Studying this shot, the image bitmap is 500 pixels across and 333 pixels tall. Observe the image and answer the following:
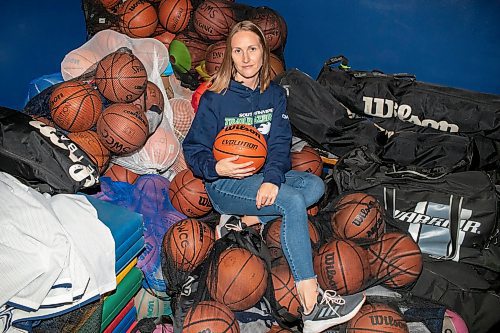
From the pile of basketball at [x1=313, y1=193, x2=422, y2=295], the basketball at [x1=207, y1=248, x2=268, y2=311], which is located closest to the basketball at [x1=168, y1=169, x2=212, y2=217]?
the basketball at [x1=207, y1=248, x2=268, y2=311]

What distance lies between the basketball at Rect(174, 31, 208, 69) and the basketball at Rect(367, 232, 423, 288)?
80.1 inches

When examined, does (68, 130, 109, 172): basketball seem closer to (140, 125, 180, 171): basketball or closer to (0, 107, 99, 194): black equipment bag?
(140, 125, 180, 171): basketball

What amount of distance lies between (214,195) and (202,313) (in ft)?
2.35

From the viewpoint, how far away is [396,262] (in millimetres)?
2631

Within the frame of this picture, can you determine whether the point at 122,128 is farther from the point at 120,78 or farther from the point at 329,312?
the point at 329,312

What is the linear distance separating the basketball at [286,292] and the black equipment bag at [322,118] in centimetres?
122

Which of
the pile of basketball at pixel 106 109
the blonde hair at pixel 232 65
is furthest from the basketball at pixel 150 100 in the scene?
the blonde hair at pixel 232 65

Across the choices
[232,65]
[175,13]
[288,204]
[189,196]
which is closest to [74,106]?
[189,196]

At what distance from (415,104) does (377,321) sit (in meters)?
1.64

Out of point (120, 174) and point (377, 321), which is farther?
point (120, 174)

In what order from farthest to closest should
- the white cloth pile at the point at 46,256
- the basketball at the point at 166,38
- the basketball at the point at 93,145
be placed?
the basketball at the point at 166,38 → the basketball at the point at 93,145 → the white cloth pile at the point at 46,256

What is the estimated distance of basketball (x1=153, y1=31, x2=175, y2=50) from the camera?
155 inches

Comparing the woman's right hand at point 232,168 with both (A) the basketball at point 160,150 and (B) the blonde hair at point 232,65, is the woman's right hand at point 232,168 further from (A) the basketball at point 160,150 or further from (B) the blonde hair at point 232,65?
(A) the basketball at point 160,150

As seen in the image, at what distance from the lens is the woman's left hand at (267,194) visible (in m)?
2.57
